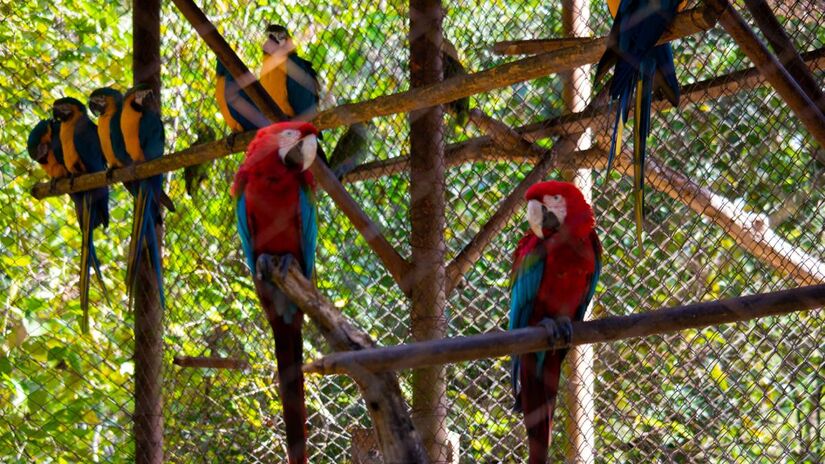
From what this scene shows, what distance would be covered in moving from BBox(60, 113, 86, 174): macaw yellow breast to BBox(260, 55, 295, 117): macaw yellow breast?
0.61 meters

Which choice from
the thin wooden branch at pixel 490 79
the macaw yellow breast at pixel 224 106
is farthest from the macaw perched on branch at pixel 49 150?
the thin wooden branch at pixel 490 79

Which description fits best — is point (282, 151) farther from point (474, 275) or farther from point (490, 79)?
point (474, 275)

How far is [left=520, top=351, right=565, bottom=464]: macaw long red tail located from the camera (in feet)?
4.81

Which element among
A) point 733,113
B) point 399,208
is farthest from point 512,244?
point 733,113

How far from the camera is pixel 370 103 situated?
1.75m

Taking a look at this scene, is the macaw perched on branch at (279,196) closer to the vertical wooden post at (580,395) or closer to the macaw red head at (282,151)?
the macaw red head at (282,151)

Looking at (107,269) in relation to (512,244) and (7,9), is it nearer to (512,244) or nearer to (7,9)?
(7,9)

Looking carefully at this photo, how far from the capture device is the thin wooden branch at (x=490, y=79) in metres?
1.38

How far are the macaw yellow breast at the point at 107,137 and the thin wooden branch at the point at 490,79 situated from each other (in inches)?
31.7

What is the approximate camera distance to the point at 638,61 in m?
1.48

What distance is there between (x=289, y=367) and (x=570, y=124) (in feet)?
3.14

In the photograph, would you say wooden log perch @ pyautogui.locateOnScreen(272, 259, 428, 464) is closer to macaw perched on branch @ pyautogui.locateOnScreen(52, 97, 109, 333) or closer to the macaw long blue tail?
the macaw long blue tail

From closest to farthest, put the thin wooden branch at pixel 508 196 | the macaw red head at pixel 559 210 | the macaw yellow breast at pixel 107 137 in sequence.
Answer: the macaw red head at pixel 559 210, the thin wooden branch at pixel 508 196, the macaw yellow breast at pixel 107 137

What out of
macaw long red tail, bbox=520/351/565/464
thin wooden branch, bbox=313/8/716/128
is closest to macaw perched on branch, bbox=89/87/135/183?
thin wooden branch, bbox=313/8/716/128
